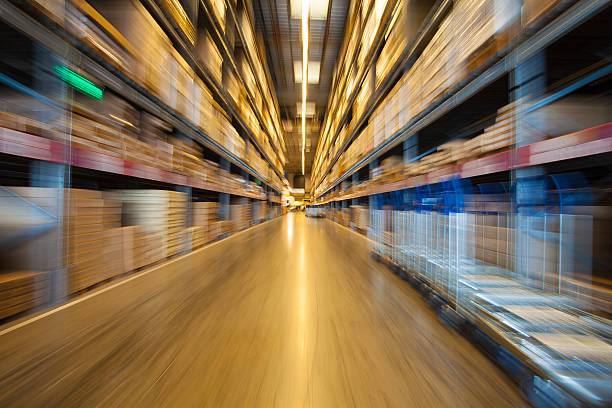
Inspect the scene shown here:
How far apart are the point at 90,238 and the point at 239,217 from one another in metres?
2.49

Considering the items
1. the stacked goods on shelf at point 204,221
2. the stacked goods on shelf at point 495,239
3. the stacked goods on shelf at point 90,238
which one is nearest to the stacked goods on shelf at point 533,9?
the stacked goods on shelf at point 495,239

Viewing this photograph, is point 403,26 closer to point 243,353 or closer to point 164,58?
point 164,58

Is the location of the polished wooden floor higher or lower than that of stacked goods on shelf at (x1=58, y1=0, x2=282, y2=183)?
Result: lower

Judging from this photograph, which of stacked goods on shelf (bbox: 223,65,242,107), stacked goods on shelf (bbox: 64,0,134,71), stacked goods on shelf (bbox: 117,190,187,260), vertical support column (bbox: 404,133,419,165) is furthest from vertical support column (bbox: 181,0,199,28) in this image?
vertical support column (bbox: 404,133,419,165)

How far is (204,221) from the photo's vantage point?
2.20m

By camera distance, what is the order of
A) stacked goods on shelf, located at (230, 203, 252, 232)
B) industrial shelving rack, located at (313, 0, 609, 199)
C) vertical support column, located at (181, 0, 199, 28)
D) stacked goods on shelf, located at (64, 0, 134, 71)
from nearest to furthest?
industrial shelving rack, located at (313, 0, 609, 199), stacked goods on shelf, located at (64, 0, 134, 71), vertical support column, located at (181, 0, 199, 28), stacked goods on shelf, located at (230, 203, 252, 232)

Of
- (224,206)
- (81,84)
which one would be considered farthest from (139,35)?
(224,206)

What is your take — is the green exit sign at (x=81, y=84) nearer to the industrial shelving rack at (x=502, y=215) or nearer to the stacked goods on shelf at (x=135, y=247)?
the stacked goods on shelf at (x=135, y=247)

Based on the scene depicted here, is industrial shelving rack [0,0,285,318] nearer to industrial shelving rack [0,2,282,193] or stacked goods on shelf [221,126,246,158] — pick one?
industrial shelving rack [0,2,282,193]

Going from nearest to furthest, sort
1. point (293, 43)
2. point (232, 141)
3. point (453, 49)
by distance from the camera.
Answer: point (453, 49), point (232, 141), point (293, 43)

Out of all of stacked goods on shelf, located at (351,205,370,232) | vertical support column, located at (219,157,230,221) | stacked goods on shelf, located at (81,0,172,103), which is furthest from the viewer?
stacked goods on shelf, located at (351,205,370,232)

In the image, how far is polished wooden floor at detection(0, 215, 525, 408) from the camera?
0.47m

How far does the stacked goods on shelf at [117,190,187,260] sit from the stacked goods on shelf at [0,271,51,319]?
0.53 meters

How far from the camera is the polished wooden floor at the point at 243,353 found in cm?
47
